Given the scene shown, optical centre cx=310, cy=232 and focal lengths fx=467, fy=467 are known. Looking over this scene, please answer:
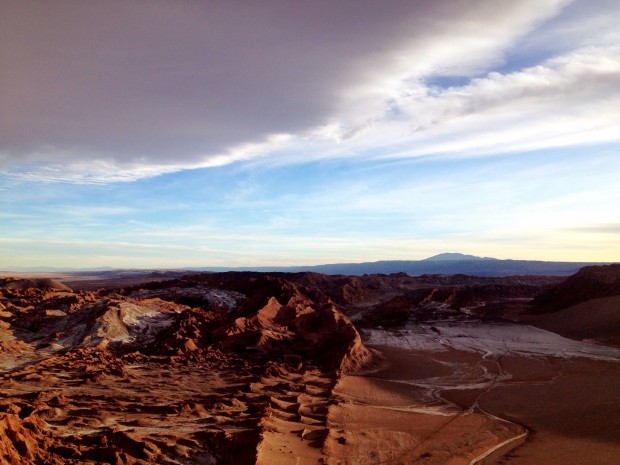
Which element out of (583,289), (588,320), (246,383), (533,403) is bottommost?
(533,403)

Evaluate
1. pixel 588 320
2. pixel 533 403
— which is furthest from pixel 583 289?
pixel 533 403

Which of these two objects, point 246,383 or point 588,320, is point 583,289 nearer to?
point 588,320

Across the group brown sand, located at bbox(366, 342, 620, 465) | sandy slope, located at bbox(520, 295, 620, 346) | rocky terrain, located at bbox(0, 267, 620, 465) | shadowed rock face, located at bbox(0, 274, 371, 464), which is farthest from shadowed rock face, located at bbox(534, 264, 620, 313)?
shadowed rock face, located at bbox(0, 274, 371, 464)

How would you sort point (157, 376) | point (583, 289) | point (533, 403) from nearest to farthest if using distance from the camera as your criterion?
point (533, 403) < point (157, 376) < point (583, 289)

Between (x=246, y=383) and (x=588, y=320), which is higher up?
(x=588, y=320)

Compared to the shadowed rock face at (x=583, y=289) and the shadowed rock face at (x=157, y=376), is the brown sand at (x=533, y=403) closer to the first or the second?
the shadowed rock face at (x=157, y=376)

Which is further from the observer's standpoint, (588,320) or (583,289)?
(583,289)

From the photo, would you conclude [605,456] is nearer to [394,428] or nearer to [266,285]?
[394,428]

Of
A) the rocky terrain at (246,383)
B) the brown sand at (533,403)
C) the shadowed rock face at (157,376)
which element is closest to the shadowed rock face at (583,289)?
the rocky terrain at (246,383)
